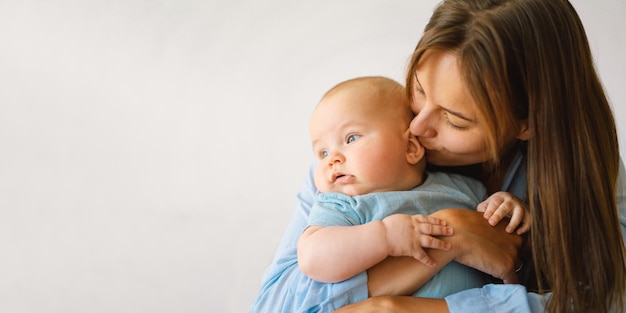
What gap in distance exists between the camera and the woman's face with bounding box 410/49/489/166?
1522mm

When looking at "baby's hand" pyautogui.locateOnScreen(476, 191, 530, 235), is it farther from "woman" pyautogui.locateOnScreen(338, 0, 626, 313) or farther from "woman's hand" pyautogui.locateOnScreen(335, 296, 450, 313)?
"woman's hand" pyautogui.locateOnScreen(335, 296, 450, 313)

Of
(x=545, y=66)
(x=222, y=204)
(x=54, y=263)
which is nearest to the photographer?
(x=545, y=66)

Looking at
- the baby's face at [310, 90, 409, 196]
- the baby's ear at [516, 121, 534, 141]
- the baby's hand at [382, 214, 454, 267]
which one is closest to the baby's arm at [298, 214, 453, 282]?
the baby's hand at [382, 214, 454, 267]

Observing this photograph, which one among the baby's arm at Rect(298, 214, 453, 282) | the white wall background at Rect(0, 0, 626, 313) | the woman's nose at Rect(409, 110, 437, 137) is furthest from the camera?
the white wall background at Rect(0, 0, 626, 313)

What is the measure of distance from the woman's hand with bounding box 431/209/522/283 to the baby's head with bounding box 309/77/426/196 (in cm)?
14

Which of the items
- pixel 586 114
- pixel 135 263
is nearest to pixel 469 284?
pixel 586 114

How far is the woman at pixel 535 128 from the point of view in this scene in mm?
1510

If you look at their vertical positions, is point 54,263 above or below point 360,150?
below

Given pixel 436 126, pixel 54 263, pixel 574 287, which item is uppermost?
pixel 436 126

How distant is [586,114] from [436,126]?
1.03 ft

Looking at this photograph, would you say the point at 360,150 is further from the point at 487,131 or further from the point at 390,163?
the point at 487,131

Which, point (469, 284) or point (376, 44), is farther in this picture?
point (376, 44)

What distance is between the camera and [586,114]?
1.59 m

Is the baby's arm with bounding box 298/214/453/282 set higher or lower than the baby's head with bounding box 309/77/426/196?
lower
